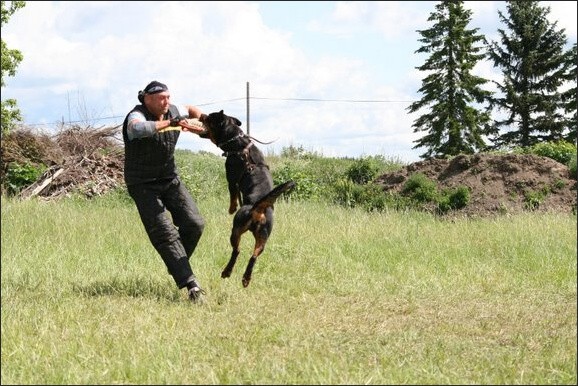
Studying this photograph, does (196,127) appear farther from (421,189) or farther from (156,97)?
(421,189)

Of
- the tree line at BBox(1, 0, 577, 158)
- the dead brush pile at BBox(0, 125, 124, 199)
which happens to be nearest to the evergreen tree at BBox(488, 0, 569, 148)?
the tree line at BBox(1, 0, 577, 158)

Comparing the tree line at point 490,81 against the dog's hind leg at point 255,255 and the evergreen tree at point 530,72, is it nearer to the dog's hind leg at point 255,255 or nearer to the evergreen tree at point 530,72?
the evergreen tree at point 530,72

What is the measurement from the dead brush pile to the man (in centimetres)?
927

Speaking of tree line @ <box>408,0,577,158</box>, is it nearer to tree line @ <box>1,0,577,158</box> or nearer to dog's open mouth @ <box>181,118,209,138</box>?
tree line @ <box>1,0,577,158</box>

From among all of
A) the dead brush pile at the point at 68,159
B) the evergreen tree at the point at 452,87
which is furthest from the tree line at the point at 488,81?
the dead brush pile at the point at 68,159

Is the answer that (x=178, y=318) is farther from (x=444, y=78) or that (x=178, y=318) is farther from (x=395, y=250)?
(x=444, y=78)

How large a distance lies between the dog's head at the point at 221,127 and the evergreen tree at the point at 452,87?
16786 mm

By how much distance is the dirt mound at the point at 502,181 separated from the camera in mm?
14852

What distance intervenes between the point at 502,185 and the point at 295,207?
4.45 metres

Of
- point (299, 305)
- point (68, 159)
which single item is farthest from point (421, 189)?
point (299, 305)

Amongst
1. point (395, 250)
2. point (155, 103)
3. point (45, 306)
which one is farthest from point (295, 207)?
point (45, 306)

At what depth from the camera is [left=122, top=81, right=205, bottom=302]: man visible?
7.48 metres

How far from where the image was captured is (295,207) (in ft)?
46.5

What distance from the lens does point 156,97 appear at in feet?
24.6
